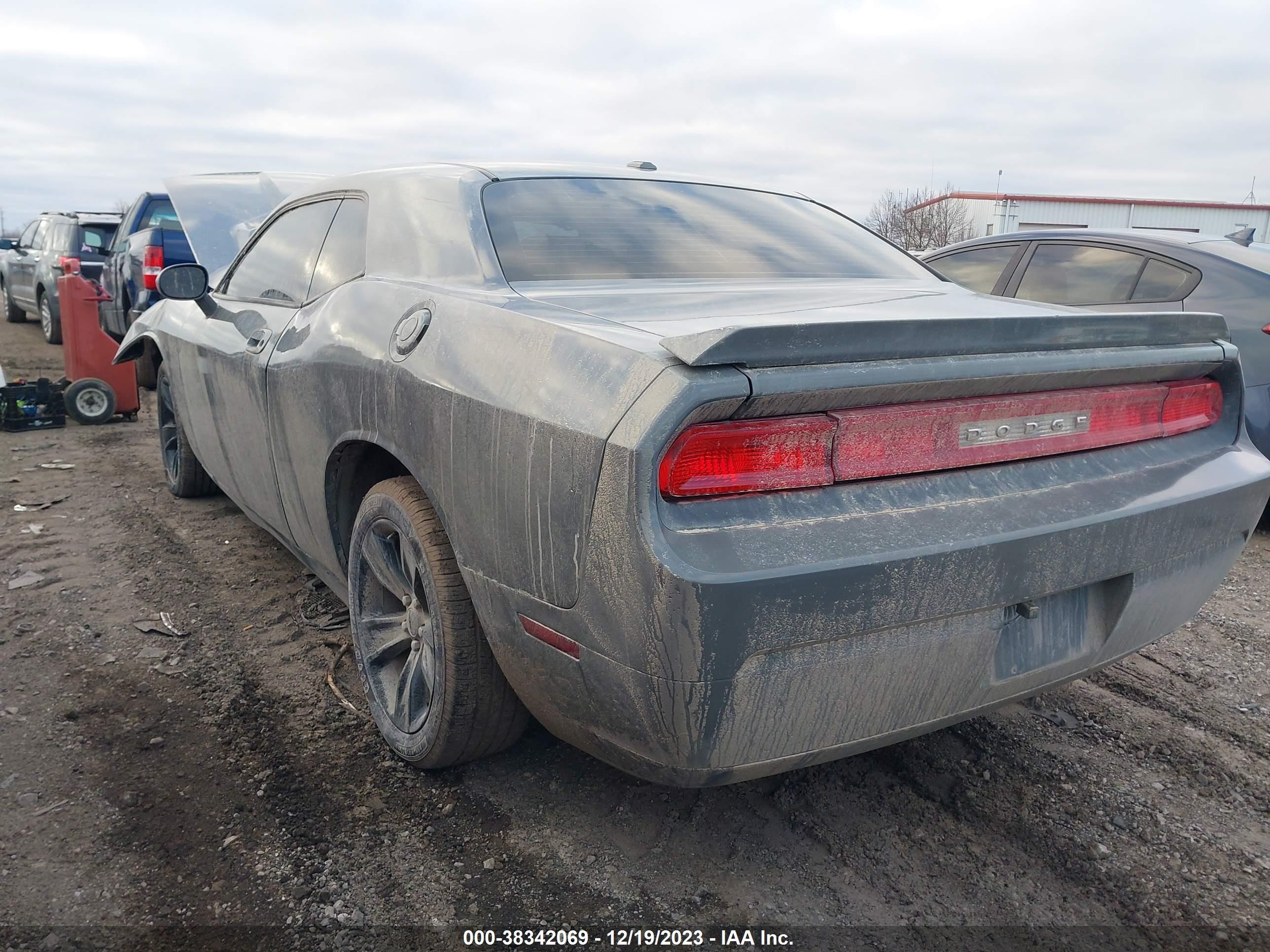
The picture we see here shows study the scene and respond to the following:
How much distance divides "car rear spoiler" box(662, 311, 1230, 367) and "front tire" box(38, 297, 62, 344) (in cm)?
1278

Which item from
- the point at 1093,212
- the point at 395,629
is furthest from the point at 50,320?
the point at 1093,212

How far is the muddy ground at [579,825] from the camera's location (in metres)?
1.96

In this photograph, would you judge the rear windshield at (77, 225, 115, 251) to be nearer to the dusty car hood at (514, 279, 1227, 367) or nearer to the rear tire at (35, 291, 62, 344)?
the rear tire at (35, 291, 62, 344)

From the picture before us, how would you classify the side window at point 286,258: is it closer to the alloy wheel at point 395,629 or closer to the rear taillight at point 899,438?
the alloy wheel at point 395,629

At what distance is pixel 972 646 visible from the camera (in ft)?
6.13

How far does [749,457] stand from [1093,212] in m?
35.0

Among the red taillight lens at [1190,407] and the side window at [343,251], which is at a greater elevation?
the side window at [343,251]

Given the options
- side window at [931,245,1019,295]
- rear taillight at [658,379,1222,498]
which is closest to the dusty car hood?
rear taillight at [658,379,1222,498]

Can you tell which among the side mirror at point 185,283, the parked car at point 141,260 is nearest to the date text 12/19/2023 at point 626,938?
the side mirror at point 185,283

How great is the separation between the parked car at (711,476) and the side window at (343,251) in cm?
2

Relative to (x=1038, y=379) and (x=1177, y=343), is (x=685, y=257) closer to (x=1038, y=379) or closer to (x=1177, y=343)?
(x=1038, y=379)

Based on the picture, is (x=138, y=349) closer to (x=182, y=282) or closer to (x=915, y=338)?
(x=182, y=282)

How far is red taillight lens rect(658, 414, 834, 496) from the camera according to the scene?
1634 mm

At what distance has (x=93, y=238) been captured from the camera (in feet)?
38.5
